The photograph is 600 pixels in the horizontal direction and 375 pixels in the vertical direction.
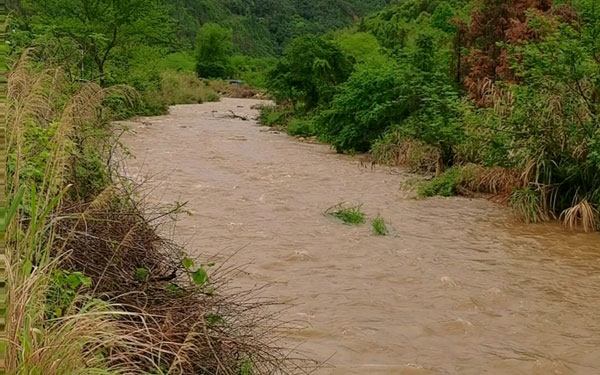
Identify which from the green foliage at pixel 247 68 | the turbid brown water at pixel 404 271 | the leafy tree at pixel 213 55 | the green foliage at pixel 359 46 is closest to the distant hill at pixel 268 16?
the green foliage at pixel 247 68

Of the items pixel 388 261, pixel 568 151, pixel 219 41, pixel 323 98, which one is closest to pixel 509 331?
pixel 388 261

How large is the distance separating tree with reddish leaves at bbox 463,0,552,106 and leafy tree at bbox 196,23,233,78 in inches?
1639

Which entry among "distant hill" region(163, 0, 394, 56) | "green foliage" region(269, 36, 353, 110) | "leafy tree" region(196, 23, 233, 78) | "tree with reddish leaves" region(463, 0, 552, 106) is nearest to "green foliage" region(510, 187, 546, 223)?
"tree with reddish leaves" region(463, 0, 552, 106)

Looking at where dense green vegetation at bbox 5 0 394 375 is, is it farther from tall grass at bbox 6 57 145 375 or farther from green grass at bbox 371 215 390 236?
green grass at bbox 371 215 390 236

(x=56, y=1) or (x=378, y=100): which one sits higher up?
(x=56, y=1)

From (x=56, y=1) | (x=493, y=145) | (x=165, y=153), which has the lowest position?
(x=165, y=153)

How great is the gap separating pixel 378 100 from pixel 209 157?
4135mm

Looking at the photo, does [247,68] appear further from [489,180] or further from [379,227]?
[379,227]

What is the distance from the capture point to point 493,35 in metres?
14.1

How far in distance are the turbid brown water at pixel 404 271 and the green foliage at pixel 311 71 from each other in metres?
8.14

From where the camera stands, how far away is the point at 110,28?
903 inches

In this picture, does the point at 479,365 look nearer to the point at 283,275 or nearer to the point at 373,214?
the point at 283,275

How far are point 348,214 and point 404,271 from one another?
2143 mm

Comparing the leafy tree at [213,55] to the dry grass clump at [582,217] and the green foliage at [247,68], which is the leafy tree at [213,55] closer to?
the green foliage at [247,68]
